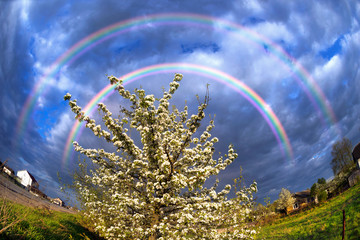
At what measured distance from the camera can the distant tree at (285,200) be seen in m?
64.4

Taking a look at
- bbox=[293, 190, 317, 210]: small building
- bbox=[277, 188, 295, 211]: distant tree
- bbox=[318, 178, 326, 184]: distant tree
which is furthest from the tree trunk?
bbox=[293, 190, 317, 210]: small building

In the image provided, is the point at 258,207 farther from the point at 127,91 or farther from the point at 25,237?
the point at 25,237

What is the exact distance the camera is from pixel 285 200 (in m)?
65.1

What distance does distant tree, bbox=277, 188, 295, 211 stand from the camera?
64.4 meters

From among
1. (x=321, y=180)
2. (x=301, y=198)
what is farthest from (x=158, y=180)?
(x=301, y=198)

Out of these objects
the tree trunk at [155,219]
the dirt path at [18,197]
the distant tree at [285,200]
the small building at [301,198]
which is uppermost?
the small building at [301,198]

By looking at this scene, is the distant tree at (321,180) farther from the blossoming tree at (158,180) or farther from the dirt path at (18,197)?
the dirt path at (18,197)

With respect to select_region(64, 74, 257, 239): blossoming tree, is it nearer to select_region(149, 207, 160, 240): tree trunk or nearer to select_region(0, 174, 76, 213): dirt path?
select_region(149, 207, 160, 240): tree trunk

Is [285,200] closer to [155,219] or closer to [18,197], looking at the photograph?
[155,219]

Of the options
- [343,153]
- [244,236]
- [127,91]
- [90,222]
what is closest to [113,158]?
[127,91]

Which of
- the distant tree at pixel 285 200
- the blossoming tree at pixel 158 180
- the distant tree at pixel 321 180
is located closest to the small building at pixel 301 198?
the distant tree at pixel 321 180

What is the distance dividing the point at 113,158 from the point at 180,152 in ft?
12.3

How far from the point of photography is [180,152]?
1034 centimetres

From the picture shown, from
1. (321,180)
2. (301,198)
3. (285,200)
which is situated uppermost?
(321,180)
